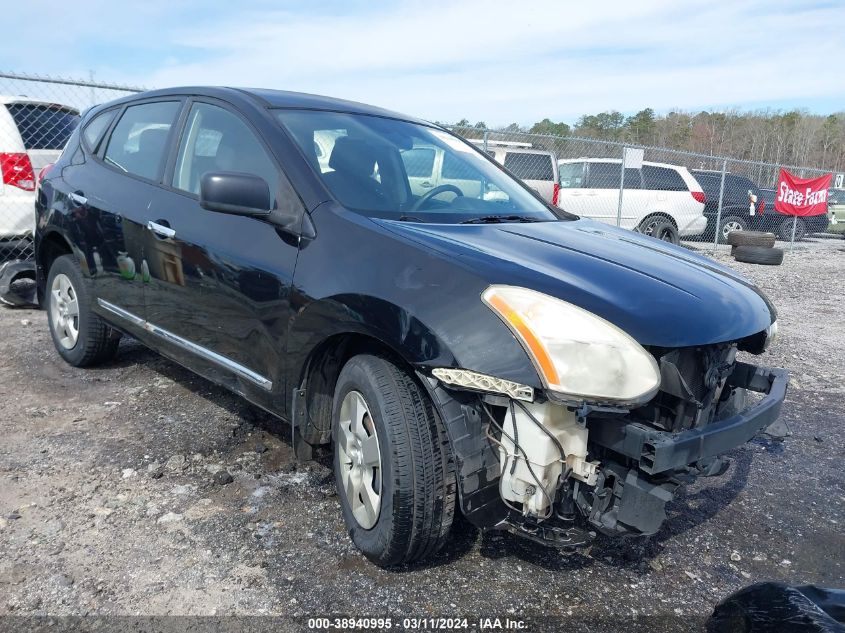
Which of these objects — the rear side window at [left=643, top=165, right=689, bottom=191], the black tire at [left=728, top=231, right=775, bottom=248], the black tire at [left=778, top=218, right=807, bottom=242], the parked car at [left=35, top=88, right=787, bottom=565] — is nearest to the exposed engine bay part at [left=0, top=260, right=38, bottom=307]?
the parked car at [left=35, top=88, right=787, bottom=565]

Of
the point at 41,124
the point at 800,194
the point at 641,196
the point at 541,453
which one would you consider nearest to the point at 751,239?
the point at 641,196

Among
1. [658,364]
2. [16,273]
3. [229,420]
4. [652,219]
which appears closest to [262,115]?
[229,420]

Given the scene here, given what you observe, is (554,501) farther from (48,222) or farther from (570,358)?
(48,222)

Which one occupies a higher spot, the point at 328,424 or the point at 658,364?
the point at 658,364

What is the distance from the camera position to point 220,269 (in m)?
2.99

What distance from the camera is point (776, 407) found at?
99.3 inches

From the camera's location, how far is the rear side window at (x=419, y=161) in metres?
3.26

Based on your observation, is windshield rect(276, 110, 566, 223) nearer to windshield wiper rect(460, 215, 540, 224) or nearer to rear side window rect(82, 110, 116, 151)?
windshield wiper rect(460, 215, 540, 224)

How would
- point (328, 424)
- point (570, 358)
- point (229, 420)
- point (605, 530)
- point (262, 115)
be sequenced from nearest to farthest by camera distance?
point (570, 358), point (605, 530), point (328, 424), point (262, 115), point (229, 420)

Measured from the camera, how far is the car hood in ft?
7.02

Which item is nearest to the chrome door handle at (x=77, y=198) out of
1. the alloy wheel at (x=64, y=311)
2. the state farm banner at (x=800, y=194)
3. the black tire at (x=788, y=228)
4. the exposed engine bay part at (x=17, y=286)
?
the alloy wheel at (x=64, y=311)

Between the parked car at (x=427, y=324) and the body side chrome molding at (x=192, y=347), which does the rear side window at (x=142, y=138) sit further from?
the body side chrome molding at (x=192, y=347)

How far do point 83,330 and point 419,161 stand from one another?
252cm

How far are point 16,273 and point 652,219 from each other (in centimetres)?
1035
